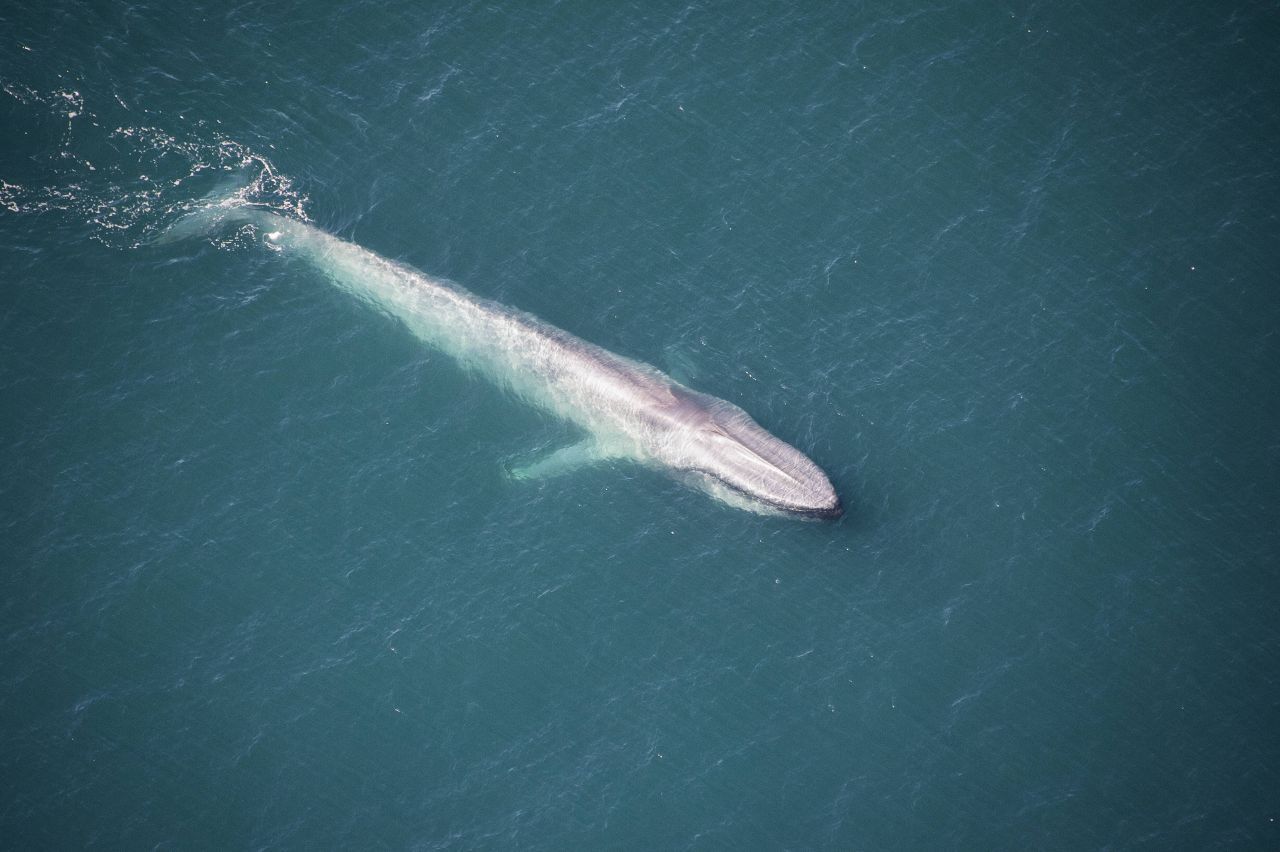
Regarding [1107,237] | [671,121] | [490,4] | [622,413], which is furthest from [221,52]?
[1107,237]

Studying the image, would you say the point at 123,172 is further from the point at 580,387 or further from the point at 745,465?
the point at 745,465

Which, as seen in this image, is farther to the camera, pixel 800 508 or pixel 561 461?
pixel 561 461

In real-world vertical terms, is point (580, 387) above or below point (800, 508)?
above

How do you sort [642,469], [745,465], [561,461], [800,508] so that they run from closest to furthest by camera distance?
1. [800,508]
2. [745,465]
3. [561,461]
4. [642,469]

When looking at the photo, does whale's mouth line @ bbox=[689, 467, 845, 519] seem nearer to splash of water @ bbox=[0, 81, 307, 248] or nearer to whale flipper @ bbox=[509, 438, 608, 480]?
whale flipper @ bbox=[509, 438, 608, 480]

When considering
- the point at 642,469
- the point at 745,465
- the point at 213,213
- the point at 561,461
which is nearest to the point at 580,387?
the point at 561,461
